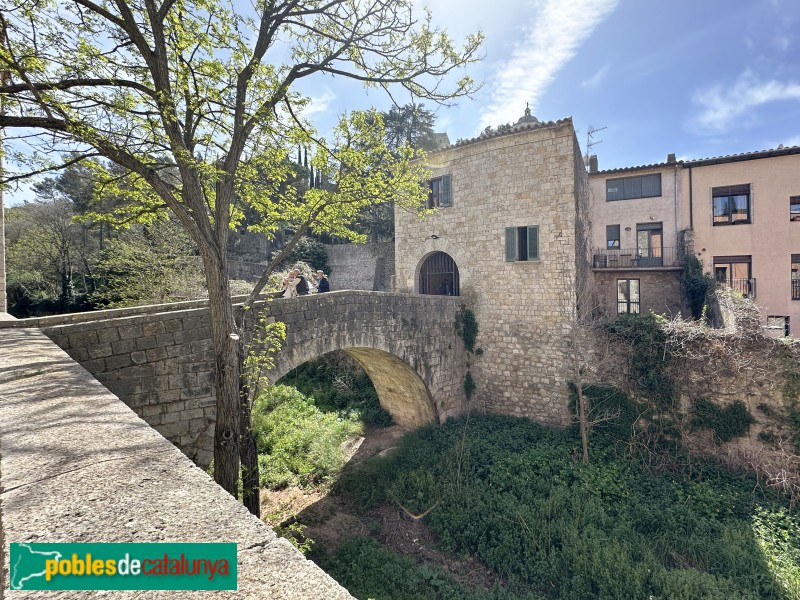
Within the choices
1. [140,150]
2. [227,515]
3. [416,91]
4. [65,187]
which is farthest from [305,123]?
[65,187]

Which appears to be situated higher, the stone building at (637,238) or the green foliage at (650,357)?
the stone building at (637,238)

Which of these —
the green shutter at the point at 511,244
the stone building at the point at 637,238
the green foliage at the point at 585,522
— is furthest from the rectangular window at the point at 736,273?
the green shutter at the point at 511,244

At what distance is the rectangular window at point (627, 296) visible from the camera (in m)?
17.2

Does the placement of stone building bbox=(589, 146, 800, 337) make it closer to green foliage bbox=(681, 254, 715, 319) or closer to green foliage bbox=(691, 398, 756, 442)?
green foliage bbox=(681, 254, 715, 319)

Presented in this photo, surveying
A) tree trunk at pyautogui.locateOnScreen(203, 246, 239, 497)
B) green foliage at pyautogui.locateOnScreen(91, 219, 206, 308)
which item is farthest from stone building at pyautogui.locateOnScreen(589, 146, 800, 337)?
green foliage at pyautogui.locateOnScreen(91, 219, 206, 308)

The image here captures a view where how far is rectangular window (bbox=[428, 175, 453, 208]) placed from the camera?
13992mm

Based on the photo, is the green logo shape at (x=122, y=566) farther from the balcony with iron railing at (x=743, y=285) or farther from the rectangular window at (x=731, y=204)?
the rectangular window at (x=731, y=204)

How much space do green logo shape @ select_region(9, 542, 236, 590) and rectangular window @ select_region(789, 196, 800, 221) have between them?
72.7 ft

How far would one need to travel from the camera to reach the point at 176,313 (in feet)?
19.4

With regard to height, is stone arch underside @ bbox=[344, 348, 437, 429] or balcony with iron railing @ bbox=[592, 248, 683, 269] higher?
balcony with iron railing @ bbox=[592, 248, 683, 269]

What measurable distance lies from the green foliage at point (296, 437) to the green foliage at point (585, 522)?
1.04 metres

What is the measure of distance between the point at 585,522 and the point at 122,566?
30.5 feet

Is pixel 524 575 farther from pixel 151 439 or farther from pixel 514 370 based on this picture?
pixel 151 439

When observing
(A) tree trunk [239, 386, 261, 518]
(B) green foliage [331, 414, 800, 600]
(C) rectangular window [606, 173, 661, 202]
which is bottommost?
(B) green foliage [331, 414, 800, 600]
